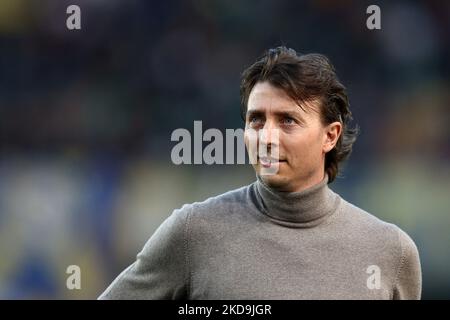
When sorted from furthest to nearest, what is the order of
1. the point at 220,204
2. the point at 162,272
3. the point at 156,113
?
1. the point at 156,113
2. the point at 220,204
3. the point at 162,272

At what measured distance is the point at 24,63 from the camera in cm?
476

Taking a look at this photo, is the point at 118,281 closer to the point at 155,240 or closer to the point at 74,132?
the point at 155,240

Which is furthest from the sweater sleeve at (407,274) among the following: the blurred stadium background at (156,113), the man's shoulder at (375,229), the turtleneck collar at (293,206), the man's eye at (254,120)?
the blurred stadium background at (156,113)

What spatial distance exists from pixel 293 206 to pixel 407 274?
348 mm

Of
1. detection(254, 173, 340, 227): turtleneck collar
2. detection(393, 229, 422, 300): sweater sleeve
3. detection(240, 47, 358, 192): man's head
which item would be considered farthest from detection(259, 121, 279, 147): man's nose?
detection(393, 229, 422, 300): sweater sleeve

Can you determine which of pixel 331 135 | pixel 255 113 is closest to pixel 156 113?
pixel 331 135

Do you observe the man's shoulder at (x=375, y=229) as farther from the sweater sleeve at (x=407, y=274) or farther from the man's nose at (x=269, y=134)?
the man's nose at (x=269, y=134)

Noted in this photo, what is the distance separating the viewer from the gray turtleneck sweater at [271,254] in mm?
1805

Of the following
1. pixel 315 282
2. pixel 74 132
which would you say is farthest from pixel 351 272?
pixel 74 132

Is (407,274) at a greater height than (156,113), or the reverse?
(156,113)

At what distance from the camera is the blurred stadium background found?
4.33 meters

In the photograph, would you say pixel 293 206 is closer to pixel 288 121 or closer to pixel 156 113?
pixel 288 121

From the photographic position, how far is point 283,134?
1.87 metres
